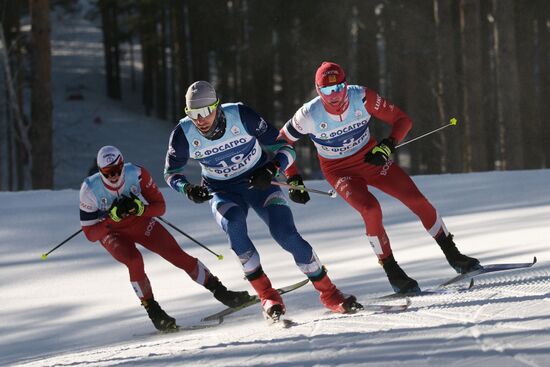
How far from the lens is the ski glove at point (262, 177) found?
7.27 meters

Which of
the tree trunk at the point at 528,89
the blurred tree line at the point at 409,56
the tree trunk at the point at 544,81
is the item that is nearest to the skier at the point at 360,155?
the blurred tree line at the point at 409,56

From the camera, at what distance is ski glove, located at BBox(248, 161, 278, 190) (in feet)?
23.8

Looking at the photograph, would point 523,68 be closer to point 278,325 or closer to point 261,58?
point 261,58

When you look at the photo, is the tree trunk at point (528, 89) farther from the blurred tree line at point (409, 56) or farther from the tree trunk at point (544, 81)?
the tree trunk at point (544, 81)

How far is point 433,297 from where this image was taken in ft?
23.5

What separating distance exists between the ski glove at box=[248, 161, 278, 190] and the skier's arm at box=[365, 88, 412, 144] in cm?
100

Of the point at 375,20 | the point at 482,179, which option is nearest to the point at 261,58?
the point at 375,20

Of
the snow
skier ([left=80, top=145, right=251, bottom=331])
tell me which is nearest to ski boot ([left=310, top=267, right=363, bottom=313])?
the snow

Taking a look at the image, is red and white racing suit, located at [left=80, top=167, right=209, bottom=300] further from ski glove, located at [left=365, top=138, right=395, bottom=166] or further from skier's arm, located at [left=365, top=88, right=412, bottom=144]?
skier's arm, located at [left=365, top=88, right=412, bottom=144]

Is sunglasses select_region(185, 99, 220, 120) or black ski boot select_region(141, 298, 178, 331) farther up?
sunglasses select_region(185, 99, 220, 120)

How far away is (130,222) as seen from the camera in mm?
8102

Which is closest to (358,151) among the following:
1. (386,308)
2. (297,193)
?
(297,193)

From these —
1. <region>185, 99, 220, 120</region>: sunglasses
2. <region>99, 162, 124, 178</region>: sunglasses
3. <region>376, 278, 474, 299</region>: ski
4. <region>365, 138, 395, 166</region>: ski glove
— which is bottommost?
<region>376, 278, 474, 299</region>: ski

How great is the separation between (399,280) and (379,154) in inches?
38.6
